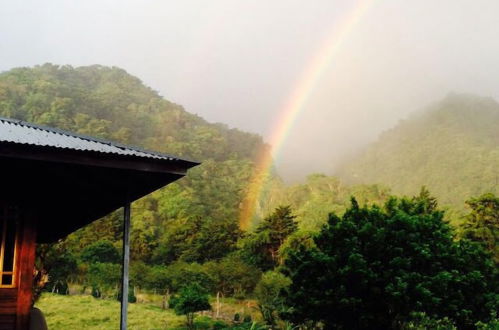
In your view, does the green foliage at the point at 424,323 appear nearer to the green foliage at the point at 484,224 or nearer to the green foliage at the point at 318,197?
the green foliage at the point at 484,224

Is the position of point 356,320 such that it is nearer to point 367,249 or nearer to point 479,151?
point 367,249

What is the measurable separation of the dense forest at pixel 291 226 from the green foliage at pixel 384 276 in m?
0.04

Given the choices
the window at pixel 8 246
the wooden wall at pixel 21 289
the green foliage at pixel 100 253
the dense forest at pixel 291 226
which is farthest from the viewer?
the green foliage at pixel 100 253

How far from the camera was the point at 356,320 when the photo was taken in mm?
15445

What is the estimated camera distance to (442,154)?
284 ft

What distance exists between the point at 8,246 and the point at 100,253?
4391cm

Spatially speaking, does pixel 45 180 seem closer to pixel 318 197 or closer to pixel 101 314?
pixel 101 314

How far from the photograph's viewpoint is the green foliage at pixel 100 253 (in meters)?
48.7

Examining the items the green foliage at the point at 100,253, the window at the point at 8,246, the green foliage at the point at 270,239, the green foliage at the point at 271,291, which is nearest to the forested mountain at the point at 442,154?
the green foliage at the point at 270,239

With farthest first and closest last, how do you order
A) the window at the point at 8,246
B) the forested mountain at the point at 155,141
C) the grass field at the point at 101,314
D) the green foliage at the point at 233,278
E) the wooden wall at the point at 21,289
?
the forested mountain at the point at 155,141, the green foliage at the point at 233,278, the grass field at the point at 101,314, the window at the point at 8,246, the wooden wall at the point at 21,289

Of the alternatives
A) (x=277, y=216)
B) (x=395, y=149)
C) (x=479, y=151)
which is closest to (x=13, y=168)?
(x=277, y=216)

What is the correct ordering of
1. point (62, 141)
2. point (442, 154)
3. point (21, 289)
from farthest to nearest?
1. point (442, 154)
2. point (21, 289)
3. point (62, 141)

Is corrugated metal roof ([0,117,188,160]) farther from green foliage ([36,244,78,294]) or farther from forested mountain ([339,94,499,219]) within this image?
forested mountain ([339,94,499,219])

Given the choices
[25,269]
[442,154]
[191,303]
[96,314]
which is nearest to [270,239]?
[191,303]
